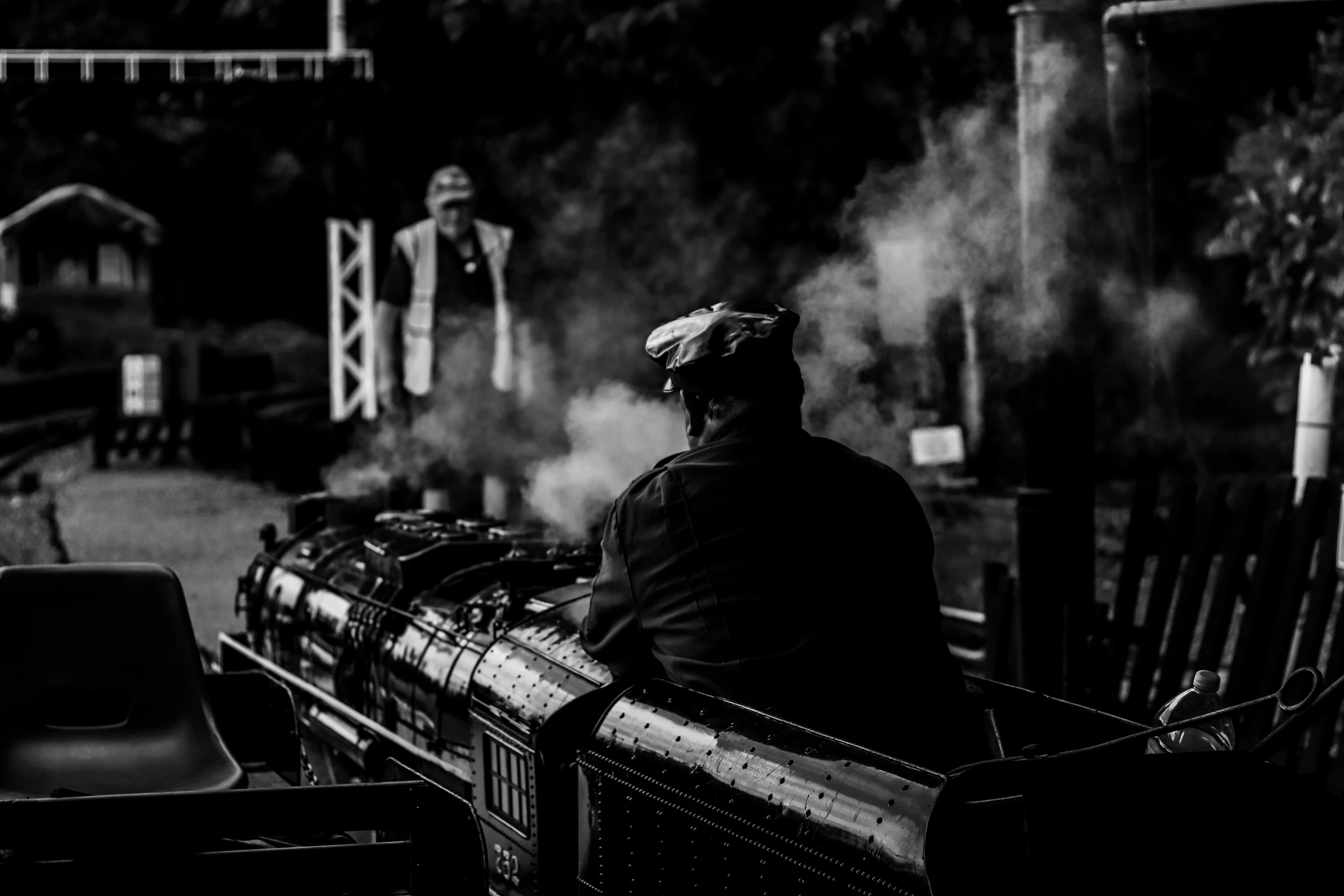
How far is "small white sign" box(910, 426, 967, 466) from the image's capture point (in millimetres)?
14578

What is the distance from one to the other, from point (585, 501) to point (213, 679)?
1857 millimetres

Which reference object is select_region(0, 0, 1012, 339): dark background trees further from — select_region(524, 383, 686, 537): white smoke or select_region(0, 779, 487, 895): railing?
select_region(0, 779, 487, 895): railing

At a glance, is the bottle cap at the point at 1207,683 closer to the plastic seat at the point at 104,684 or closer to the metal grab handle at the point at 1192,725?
the metal grab handle at the point at 1192,725

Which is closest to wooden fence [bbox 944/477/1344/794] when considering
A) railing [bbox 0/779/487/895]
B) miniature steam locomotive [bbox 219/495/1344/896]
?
miniature steam locomotive [bbox 219/495/1344/896]

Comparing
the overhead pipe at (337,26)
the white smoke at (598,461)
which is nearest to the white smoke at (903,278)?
the white smoke at (598,461)

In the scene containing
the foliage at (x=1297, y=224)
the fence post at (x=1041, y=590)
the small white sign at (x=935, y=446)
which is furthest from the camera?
the small white sign at (x=935, y=446)

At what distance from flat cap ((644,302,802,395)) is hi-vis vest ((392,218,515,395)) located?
30.5 ft

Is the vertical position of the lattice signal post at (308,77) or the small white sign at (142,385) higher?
the lattice signal post at (308,77)

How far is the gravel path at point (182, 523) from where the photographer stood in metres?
11.7

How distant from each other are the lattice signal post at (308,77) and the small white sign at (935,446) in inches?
197

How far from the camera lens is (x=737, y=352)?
358cm

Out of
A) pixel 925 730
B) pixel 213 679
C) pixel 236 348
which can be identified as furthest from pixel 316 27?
pixel 925 730

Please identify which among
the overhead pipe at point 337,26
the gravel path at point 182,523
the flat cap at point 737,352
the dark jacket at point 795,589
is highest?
the overhead pipe at point 337,26

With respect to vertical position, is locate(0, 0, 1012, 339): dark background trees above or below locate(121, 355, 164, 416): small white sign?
above
